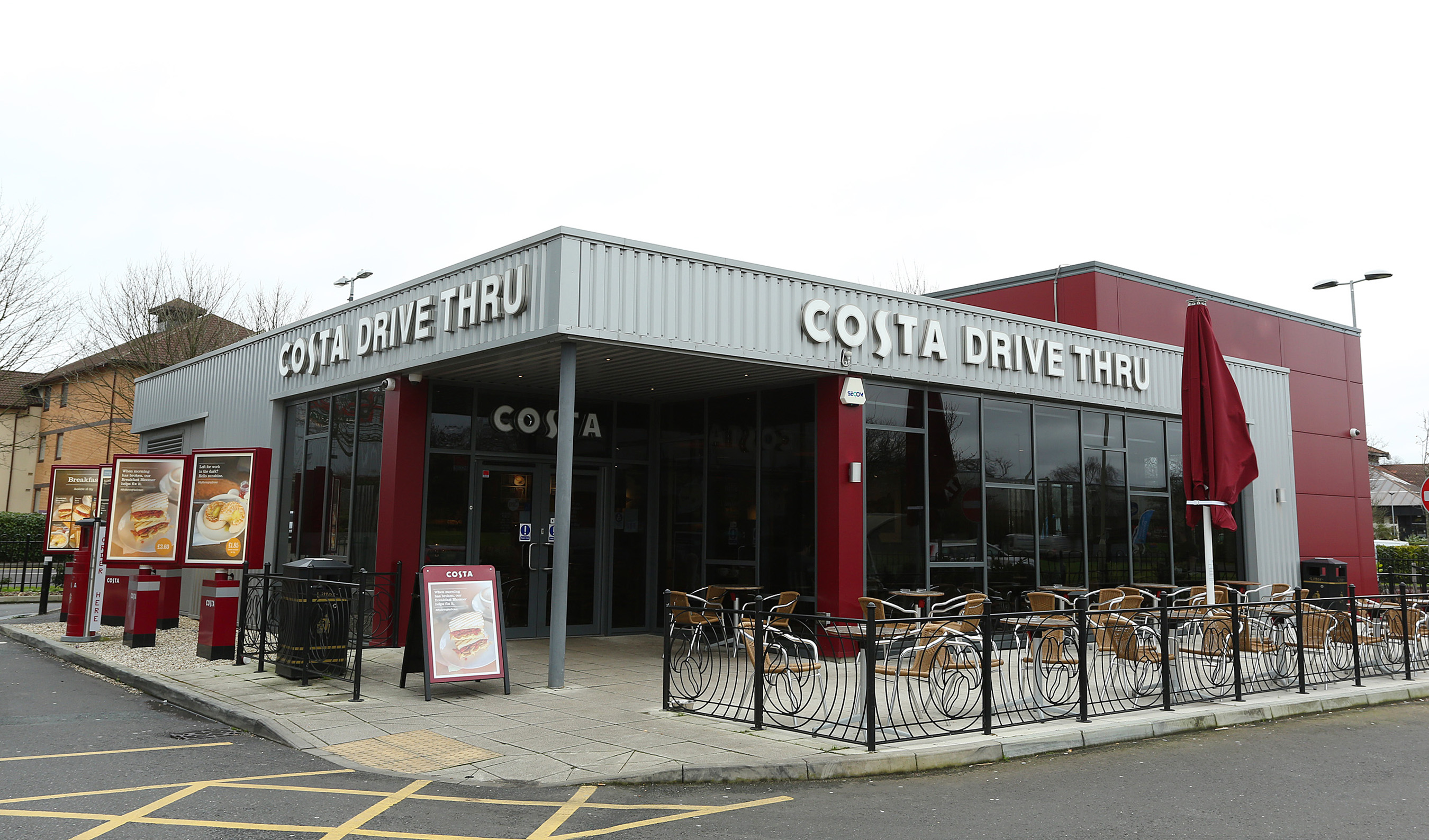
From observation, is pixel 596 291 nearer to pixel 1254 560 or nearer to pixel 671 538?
pixel 671 538

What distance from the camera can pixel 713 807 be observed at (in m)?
6.18

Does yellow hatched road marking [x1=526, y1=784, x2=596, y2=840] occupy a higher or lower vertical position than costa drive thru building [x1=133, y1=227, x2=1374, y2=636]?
lower

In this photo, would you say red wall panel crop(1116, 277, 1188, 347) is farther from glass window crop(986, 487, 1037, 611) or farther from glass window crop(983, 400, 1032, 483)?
glass window crop(986, 487, 1037, 611)

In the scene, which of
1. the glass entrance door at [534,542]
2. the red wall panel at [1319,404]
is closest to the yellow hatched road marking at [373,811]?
the glass entrance door at [534,542]

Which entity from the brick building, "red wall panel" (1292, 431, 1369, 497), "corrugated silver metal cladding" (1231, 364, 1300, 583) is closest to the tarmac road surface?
"corrugated silver metal cladding" (1231, 364, 1300, 583)

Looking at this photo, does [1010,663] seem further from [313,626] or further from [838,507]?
[313,626]

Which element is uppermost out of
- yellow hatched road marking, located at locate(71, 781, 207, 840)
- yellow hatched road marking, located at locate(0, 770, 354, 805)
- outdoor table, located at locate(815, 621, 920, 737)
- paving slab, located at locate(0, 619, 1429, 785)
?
outdoor table, located at locate(815, 621, 920, 737)

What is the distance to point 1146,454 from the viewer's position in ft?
54.9

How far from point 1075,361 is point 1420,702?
6.63 meters

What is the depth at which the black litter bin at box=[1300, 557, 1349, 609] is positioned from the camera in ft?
56.6

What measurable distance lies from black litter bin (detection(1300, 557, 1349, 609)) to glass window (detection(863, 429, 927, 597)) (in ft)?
28.0

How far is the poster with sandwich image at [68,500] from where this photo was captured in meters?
18.6

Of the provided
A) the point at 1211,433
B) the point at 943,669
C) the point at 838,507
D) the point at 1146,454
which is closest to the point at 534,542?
the point at 838,507

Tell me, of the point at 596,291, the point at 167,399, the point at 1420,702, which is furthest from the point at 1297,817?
the point at 167,399
